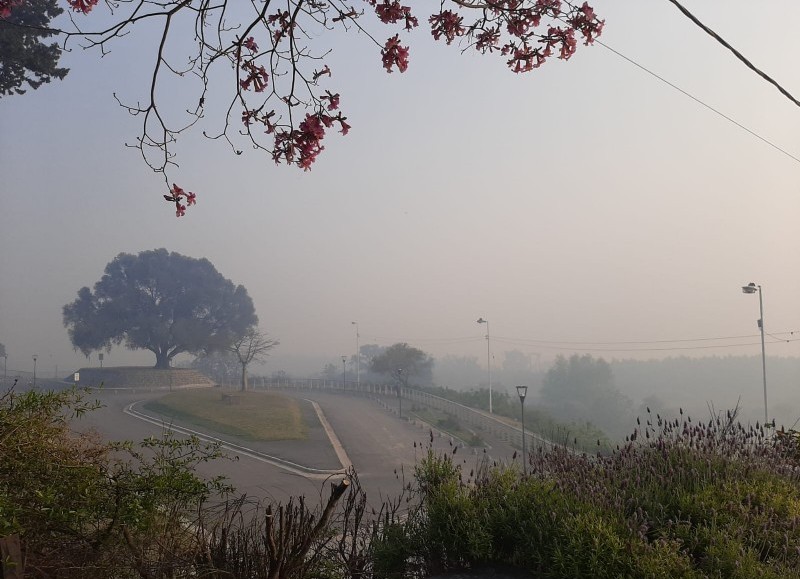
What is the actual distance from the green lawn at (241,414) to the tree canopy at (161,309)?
62.2 ft

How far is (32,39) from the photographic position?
8.92 m

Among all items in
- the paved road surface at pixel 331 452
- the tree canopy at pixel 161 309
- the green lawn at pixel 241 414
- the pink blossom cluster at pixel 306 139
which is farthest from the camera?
the tree canopy at pixel 161 309

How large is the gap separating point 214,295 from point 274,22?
161 ft

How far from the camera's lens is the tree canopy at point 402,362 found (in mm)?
51875

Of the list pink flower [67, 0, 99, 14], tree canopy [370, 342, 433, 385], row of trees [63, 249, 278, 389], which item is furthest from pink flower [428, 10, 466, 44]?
tree canopy [370, 342, 433, 385]

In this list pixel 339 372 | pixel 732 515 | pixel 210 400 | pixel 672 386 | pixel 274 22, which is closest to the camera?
pixel 274 22

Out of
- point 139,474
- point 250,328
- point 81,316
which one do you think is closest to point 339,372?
point 250,328

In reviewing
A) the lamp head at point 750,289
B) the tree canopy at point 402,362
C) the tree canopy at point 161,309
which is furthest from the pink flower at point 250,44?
the tree canopy at point 402,362

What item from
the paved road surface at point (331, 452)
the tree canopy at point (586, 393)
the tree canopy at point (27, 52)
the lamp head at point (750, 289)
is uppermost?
the tree canopy at point (27, 52)

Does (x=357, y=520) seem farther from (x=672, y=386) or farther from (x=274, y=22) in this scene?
(x=672, y=386)

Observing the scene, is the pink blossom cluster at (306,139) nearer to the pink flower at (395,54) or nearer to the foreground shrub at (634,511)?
the pink flower at (395,54)

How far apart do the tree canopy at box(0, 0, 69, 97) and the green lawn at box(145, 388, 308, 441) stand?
10.6 metres

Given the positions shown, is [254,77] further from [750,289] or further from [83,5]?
[750,289]

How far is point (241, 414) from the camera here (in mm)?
23078
